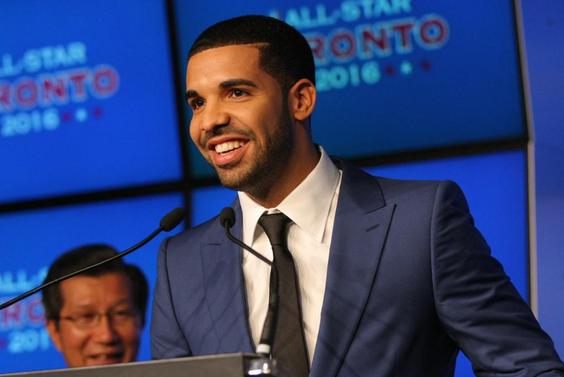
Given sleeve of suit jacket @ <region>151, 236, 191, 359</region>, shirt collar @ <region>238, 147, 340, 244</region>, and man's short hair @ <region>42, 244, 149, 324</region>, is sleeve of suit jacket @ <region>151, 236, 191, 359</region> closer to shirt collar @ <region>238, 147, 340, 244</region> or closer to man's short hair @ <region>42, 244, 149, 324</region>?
shirt collar @ <region>238, 147, 340, 244</region>

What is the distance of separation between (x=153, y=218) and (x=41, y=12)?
97 centimetres

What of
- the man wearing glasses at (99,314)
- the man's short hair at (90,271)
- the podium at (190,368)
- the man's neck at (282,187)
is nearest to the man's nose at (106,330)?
the man wearing glasses at (99,314)

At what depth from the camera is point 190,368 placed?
1.66m

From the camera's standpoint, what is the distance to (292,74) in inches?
102

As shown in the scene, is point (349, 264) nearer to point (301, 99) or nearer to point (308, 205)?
point (308, 205)

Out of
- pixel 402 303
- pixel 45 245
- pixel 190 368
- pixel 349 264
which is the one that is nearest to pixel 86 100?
pixel 45 245

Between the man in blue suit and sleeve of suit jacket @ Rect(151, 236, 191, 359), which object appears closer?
the man in blue suit

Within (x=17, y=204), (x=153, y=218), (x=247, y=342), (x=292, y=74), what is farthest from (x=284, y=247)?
(x=17, y=204)

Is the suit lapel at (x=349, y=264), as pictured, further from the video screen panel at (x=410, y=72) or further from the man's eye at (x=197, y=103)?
the video screen panel at (x=410, y=72)

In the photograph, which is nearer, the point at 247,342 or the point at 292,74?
the point at 247,342

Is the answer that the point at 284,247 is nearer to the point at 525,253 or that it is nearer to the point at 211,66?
the point at 211,66

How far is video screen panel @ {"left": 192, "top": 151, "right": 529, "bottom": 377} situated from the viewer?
358 cm

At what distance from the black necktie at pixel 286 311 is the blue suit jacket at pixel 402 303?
6 centimetres

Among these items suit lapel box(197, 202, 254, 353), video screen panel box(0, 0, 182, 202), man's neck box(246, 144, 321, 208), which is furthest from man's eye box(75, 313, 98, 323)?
man's neck box(246, 144, 321, 208)
